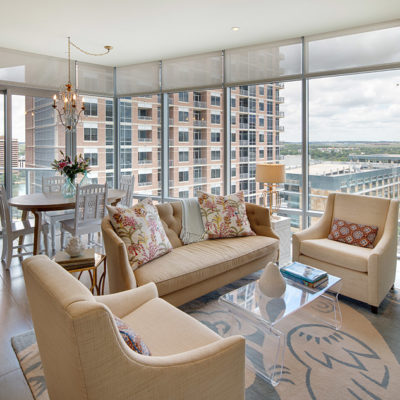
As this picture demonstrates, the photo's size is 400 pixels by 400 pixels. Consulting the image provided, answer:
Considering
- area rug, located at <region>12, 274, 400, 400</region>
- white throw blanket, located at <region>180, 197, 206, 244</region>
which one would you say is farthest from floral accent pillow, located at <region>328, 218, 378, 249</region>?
white throw blanket, located at <region>180, 197, 206, 244</region>

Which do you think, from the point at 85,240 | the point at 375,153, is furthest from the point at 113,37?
the point at 375,153

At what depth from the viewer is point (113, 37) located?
15.0 ft

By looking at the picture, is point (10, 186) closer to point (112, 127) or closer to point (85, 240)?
point (85, 240)

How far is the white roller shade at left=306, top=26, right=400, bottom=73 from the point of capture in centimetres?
396

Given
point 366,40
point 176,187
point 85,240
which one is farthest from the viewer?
point 176,187

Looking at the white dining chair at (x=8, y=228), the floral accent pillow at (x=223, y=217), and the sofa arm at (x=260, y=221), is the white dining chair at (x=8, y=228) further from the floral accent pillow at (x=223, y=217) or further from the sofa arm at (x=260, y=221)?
the sofa arm at (x=260, y=221)

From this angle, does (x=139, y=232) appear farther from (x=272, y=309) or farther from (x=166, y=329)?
(x=272, y=309)

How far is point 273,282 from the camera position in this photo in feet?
7.56

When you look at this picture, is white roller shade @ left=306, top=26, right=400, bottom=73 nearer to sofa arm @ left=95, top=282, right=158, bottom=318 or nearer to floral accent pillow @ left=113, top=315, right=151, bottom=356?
sofa arm @ left=95, top=282, right=158, bottom=318

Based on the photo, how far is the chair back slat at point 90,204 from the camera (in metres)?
3.97

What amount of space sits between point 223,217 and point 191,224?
36 centimetres

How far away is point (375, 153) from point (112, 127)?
457 centimetres

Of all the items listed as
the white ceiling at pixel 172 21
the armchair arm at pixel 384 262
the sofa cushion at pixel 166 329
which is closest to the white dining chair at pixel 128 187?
the white ceiling at pixel 172 21

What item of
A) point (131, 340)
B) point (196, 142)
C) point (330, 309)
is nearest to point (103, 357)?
point (131, 340)
